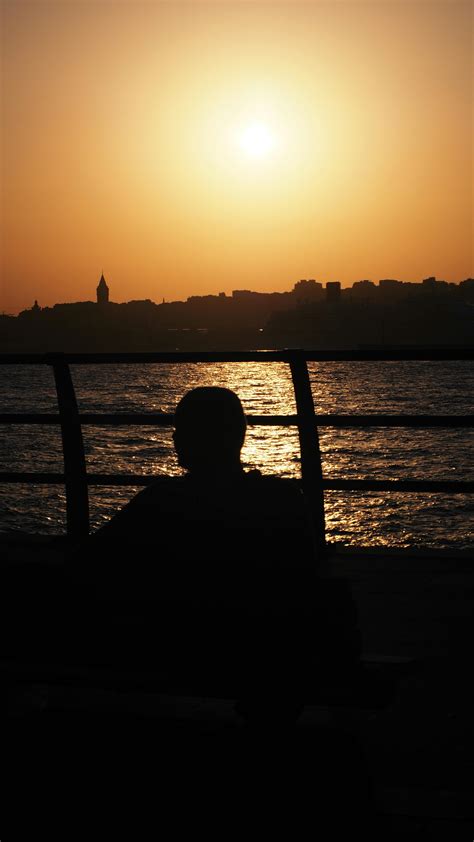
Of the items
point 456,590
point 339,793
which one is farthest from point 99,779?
point 456,590

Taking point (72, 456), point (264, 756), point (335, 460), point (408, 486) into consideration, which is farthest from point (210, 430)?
point (335, 460)

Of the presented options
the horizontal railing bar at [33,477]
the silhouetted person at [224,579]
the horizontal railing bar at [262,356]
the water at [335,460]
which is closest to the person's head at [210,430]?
the silhouetted person at [224,579]

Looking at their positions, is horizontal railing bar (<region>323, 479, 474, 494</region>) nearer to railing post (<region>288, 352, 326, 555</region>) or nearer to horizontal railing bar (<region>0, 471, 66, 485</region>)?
railing post (<region>288, 352, 326, 555</region>)

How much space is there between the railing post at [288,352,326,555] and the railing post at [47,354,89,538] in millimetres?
1427

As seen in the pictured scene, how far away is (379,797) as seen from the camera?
2688mm

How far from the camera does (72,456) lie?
594 centimetres

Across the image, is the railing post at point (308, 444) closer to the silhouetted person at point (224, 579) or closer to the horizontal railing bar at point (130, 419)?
the horizontal railing bar at point (130, 419)

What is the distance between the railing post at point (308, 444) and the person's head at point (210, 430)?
3.23m

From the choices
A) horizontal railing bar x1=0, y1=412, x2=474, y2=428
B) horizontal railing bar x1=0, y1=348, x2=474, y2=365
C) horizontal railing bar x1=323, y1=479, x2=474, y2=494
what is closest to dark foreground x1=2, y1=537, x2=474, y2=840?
horizontal railing bar x1=323, y1=479, x2=474, y2=494

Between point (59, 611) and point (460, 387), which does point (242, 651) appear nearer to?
point (59, 611)

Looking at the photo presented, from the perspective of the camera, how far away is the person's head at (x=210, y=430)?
2.29 metres

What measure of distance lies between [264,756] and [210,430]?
86cm

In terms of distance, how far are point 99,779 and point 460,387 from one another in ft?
367

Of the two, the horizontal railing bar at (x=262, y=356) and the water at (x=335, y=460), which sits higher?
the horizontal railing bar at (x=262, y=356)
